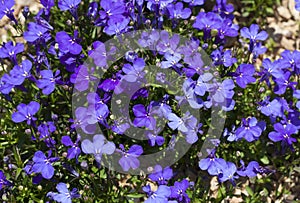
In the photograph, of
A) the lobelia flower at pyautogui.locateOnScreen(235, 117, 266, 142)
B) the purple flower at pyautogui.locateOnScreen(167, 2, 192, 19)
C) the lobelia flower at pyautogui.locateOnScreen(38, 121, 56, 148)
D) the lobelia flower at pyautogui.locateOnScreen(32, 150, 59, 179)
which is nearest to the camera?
the lobelia flower at pyautogui.locateOnScreen(32, 150, 59, 179)

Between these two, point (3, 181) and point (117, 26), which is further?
point (117, 26)

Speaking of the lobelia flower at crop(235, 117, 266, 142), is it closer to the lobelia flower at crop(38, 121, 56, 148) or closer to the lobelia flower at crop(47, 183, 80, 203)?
the lobelia flower at crop(47, 183, 80, 203)

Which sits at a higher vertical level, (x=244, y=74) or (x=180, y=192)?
(x=244, y=74)

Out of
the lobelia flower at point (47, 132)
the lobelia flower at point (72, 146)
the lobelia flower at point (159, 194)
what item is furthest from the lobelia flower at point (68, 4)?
the lobelia flower at point (159, 194)

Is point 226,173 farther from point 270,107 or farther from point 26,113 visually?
point 26,113

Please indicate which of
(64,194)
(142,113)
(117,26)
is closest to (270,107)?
(142,113)

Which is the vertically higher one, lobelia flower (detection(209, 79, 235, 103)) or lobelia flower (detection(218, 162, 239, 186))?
lobelia flower (detection(209, 79, 235, 103))

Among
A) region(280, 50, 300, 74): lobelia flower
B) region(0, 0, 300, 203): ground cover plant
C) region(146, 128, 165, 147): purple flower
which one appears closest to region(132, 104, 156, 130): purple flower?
region(0, 0, 300, 203): ground cover plant
